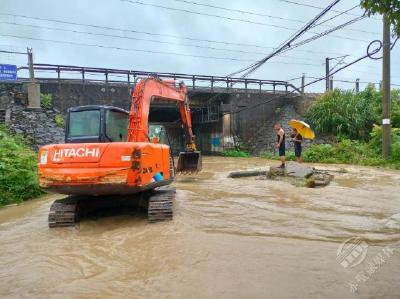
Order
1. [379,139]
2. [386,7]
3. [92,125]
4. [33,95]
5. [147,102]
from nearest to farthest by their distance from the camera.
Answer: [386,7] < [92,125] < [147,102] < [379,139] < [33,95]

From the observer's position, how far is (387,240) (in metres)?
6.22

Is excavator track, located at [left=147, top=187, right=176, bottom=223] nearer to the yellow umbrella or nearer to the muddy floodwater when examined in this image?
the muddy floodwater

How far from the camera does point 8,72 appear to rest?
69.8ft

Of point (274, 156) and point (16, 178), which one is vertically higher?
point (16, 178)

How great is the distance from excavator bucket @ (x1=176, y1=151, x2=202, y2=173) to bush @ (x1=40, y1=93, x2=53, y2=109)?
43.9 ft

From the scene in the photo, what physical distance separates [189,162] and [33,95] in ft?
43.0

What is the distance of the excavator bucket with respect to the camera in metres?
13.5

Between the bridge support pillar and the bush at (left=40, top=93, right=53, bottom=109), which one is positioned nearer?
the bridge support pillar

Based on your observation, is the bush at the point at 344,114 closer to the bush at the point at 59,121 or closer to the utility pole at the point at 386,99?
the utility pole at the point at 386,99

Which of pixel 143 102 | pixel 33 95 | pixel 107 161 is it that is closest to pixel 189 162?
pixel 143 102

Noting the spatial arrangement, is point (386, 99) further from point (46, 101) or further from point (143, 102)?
point (46, 101)

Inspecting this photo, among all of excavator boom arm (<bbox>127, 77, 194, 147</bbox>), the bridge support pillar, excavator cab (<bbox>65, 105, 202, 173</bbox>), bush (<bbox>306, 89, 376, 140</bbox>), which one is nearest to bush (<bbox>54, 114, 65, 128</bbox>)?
the bridge support pillar

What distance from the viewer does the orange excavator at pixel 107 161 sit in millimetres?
7184

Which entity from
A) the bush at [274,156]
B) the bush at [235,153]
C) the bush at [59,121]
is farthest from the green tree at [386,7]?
the bush at [235,153]
